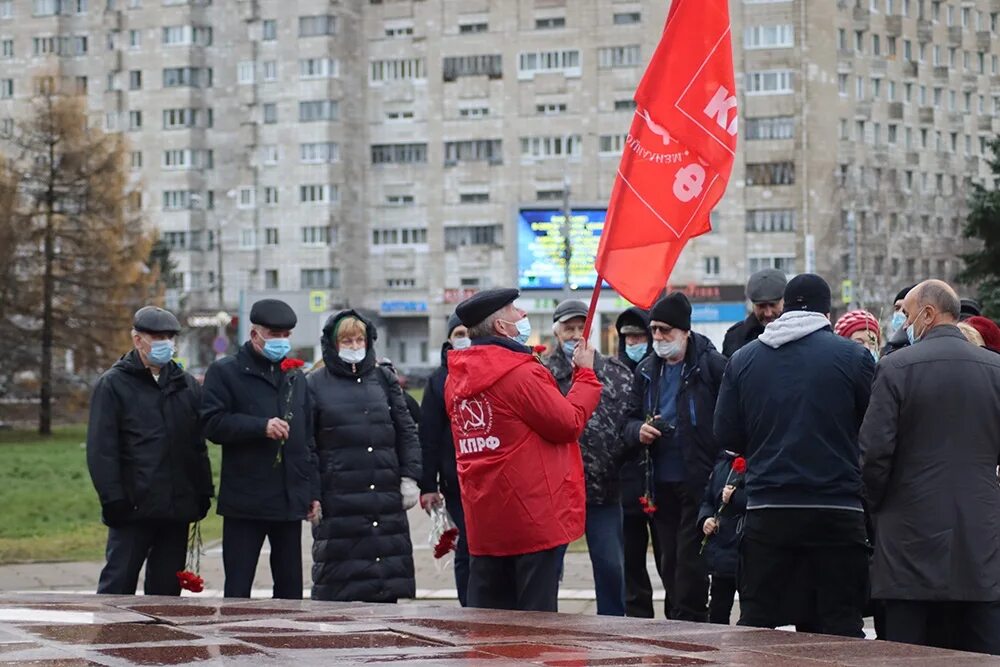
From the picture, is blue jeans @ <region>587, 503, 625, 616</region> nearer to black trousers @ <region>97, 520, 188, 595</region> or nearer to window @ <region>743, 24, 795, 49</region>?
black trousers @ <region>97, 520, 188, 595</region>

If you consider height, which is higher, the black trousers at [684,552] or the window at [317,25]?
the window at [317,25]

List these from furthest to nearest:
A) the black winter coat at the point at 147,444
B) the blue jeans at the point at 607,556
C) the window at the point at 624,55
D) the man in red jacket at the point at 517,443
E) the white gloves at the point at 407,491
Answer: the window at the point at 624,55
the white gloves at the point at 407,491
the blue jeans at the point at 607,556
the black winter coat at the point at 147,444
the man in red jacket at the point at 517,443

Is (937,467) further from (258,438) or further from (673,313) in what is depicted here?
(258,438)

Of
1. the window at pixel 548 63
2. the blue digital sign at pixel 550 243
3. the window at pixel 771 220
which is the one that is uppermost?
the window at pixel 548 63

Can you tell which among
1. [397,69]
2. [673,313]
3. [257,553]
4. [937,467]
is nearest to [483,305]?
[937,467]

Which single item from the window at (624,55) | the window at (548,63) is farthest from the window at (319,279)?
the window at (624,55)

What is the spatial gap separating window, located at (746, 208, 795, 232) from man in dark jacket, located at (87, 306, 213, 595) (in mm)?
84009

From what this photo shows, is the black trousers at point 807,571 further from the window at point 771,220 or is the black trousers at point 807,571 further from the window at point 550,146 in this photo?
the window at point 550,146

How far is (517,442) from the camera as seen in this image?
8461 millimetres

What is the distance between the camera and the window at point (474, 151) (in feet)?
318

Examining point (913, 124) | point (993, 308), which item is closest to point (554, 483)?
point (993, 308)

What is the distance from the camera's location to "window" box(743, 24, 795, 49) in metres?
92.8

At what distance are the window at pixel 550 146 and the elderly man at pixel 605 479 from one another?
84405mm

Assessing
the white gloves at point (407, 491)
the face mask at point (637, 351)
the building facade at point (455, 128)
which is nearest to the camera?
the white gloves at point (407, 491)
